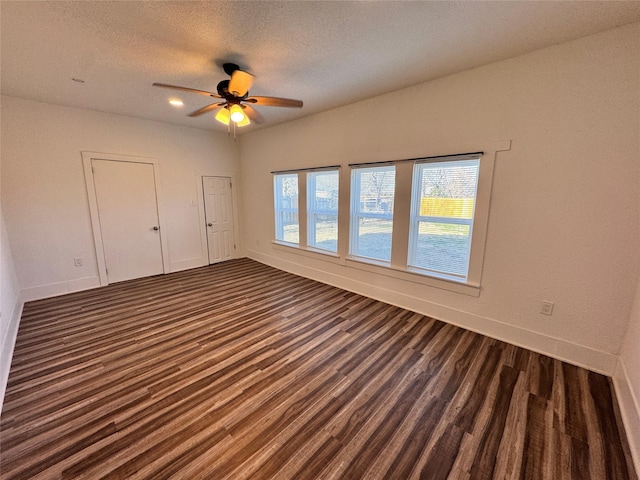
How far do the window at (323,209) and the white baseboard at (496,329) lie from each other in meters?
0.59

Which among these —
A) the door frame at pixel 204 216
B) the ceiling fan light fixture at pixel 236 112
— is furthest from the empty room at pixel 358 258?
the door frame at pixel 204 216

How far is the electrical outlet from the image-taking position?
7.60 feet

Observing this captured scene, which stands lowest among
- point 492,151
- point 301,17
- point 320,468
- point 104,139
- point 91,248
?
point 320,468

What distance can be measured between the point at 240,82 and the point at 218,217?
3.56 metres

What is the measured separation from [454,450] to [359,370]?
81cm

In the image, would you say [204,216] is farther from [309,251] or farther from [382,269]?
[382,269]

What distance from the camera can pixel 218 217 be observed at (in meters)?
5.37

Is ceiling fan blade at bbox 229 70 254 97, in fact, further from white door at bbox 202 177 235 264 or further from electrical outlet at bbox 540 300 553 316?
electrical outlet at bbox 540 300 553 316

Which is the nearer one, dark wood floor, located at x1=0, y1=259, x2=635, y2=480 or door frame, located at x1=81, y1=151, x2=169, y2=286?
dark wood floor, located at x1=0, y1=259, x2=635, y2=480

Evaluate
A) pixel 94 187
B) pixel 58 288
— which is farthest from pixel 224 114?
pixel 58 288

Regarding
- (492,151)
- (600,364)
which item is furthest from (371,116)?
(600,364)

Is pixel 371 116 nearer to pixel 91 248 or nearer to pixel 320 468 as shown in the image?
pixel 320 468

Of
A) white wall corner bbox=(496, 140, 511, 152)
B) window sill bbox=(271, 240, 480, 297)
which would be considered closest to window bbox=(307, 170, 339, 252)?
window sill bbox=(271, 240, 480, 297)

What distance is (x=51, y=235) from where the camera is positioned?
362 cm
